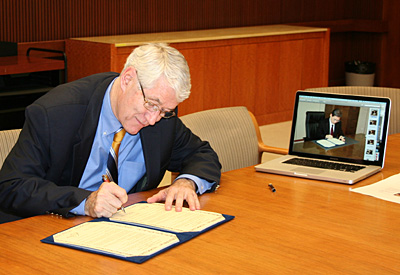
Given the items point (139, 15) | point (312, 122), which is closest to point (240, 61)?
point (139, 15)

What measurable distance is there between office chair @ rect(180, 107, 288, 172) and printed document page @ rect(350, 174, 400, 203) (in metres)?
0.80

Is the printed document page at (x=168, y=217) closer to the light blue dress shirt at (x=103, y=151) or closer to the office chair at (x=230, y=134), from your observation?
the light blue dress shirt at (x=103, y=151)

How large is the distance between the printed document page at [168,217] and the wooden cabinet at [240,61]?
3870 mm

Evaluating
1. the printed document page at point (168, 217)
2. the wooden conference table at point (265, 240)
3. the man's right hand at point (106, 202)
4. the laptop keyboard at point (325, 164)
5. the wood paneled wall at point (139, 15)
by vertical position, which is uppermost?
the wood paneled wall at point (139, 15)

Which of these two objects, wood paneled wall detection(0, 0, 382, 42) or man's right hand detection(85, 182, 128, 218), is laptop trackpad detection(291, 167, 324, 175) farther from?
wood paneled wall detection(0, 0, 382, 42)

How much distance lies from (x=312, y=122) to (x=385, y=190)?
0.58m

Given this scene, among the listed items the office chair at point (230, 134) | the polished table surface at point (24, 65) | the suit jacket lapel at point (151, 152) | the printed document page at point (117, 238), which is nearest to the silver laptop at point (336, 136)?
the office chair at point (230, 134)

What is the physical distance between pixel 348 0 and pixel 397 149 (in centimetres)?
753

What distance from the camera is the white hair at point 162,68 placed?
7.55ft

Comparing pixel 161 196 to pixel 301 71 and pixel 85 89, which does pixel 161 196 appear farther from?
pixel 301 71

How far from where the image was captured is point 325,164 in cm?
293

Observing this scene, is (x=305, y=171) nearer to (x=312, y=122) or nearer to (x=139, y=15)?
(x=312, y=122)

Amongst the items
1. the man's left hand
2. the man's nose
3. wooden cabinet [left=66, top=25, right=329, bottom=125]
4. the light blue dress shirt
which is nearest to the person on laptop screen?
the light blue dress shirt

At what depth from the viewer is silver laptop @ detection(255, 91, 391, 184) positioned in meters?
2.89
